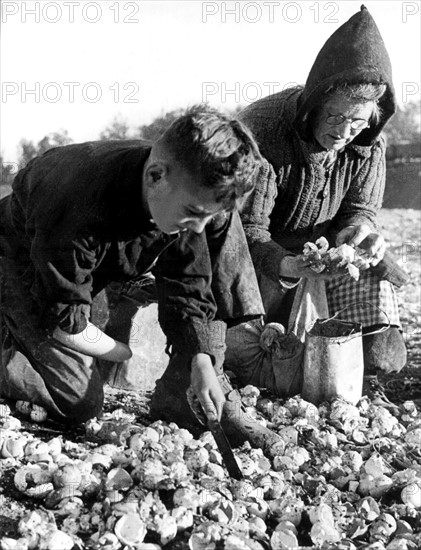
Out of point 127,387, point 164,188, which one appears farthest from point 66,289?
point 127,387

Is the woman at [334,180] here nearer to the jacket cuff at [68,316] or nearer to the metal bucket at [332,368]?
the metal bucket at [332,368]

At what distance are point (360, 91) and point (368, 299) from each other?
0.85 m

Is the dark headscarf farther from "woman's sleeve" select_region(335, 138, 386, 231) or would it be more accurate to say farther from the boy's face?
the boy's face

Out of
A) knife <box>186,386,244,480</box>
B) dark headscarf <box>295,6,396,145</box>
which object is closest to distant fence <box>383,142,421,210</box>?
dark headscarf <box>295,6,396,145</box>

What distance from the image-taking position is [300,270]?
10.3 feet

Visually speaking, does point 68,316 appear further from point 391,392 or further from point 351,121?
point 391,392

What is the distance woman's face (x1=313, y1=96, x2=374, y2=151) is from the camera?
3127mm

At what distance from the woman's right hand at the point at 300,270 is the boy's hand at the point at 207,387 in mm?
761

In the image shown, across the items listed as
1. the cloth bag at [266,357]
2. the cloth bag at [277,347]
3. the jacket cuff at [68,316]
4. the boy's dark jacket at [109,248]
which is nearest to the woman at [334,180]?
the cloth bag at [277,347]

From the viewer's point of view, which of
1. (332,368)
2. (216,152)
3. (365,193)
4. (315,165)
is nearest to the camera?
(216,152)

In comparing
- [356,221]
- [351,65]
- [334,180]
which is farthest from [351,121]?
[356,221]

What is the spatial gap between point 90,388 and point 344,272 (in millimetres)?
1053

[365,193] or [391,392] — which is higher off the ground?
[365,193]

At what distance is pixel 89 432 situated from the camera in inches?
103
